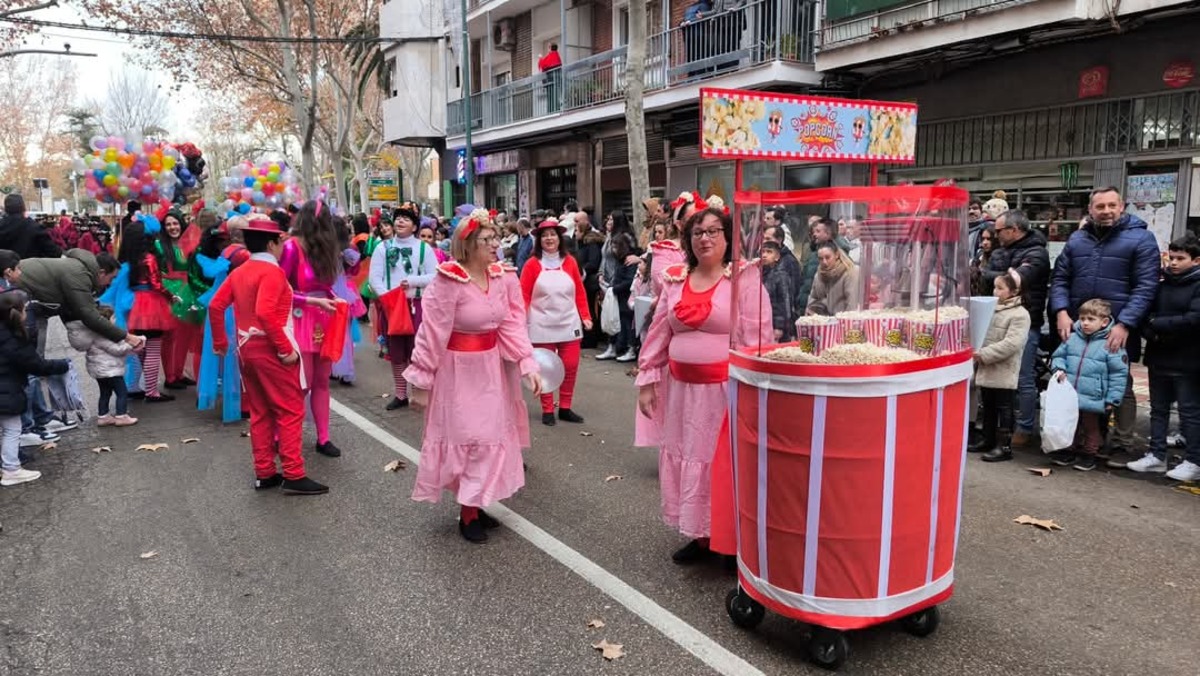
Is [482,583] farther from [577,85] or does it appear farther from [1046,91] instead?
[577,85]

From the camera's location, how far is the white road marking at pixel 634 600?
327 centimetres

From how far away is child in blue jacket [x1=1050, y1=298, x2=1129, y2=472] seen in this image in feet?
19.4

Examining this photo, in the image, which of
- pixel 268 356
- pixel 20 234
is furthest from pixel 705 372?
pixel 20 234

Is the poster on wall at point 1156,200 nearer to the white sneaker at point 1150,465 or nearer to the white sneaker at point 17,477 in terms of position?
the white sneaker at point 1150,465

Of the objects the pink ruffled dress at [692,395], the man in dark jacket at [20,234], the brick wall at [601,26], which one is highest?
the brick wall at [601,26]

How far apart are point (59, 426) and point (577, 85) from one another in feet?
47.3

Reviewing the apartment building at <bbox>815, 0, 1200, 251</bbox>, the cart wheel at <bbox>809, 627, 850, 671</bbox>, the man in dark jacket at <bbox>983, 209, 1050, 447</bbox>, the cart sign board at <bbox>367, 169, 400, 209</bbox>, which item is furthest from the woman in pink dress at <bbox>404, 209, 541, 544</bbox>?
the cart sign board at <bbox>367, 169, 400, 209</bbox>

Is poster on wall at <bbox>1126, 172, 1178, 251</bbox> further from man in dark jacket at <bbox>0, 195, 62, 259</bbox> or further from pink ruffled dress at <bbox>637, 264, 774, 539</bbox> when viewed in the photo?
man in dark jacket at <bbox>0, 195, 62, 259</bbox>

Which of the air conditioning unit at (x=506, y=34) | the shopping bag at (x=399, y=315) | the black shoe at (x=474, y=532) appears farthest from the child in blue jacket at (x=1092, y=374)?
the air conditioning unit at (x=506, y=34)

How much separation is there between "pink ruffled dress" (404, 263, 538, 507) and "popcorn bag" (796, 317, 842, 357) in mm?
2034

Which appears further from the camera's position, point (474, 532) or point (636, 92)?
point (636, 92)

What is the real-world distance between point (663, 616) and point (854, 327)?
4.98ft

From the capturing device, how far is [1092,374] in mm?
5953

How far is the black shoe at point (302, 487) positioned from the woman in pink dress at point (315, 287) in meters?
0.89
